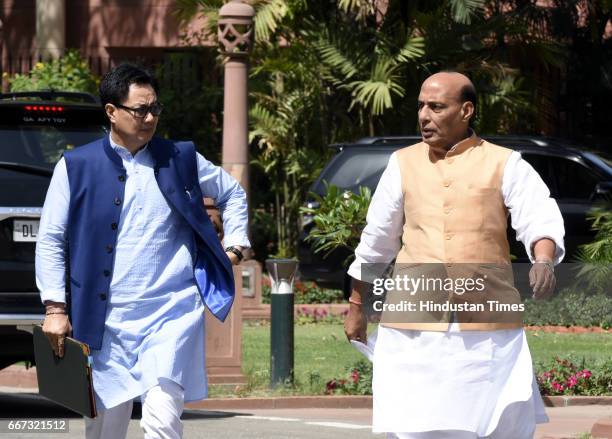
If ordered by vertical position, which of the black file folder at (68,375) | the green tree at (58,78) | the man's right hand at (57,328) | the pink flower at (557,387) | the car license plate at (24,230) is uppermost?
the green tree at (58,78)

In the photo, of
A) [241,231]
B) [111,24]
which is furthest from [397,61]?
[241,231]

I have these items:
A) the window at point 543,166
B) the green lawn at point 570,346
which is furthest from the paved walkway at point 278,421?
the window at point 543,166

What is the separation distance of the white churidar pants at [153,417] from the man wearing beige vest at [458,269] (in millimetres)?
856

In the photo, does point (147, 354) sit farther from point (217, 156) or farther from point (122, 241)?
point (217, 156)

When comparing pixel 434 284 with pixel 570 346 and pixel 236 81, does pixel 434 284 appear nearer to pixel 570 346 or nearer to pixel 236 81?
pixel 570 346

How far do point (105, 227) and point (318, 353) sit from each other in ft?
Answer: 25.6

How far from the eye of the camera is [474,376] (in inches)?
248

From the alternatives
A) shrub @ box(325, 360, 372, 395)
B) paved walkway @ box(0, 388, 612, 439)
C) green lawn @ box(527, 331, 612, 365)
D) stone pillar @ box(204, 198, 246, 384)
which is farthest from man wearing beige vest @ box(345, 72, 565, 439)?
green lawn @ box(527, 331, 612, 365)

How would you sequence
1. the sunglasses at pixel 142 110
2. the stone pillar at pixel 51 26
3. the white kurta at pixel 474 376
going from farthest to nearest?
1. the stone pillar at pixel 51 26
2. the sunglasses at pixel 142 110
3. the white kurta at pixel 474 376

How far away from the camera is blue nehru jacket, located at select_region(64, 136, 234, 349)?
6.82 meters

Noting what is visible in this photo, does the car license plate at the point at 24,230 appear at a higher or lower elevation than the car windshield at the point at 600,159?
lower

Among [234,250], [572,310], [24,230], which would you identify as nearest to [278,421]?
[24,230]

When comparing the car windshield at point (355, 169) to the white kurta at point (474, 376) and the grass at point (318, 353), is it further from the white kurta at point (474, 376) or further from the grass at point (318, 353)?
the white kurta at point (474, 376)

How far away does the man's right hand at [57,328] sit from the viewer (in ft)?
22.4
